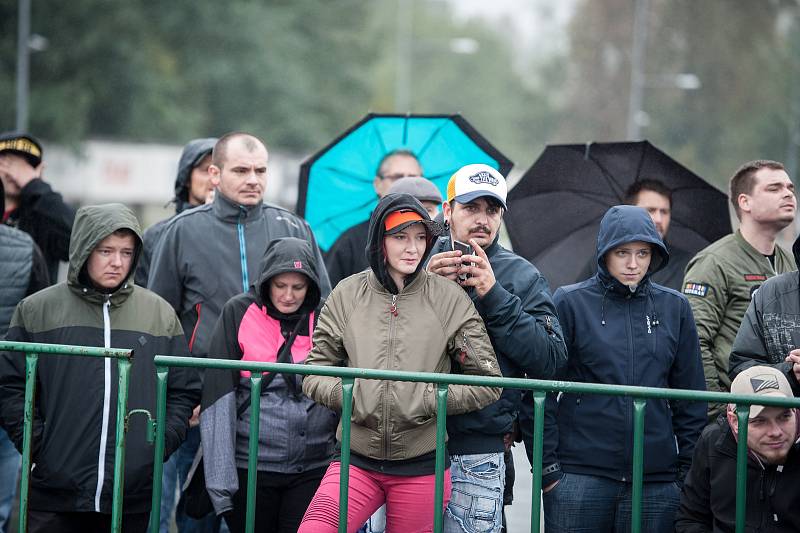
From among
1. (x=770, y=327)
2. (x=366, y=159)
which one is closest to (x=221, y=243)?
(x=366, y=159)

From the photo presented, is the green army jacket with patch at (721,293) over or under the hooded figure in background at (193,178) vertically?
under

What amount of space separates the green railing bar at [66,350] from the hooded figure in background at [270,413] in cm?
81

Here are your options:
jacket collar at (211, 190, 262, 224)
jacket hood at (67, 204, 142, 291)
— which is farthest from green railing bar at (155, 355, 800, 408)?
jacket collar at (211, 190, 262, 224)

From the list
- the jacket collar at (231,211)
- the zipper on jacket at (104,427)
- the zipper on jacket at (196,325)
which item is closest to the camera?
the zipper on jacket at (104,427)

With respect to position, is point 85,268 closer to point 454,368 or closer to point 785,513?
point 454,368

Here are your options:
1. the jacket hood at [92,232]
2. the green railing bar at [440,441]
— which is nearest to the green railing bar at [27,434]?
the jacket hood at [92,232]

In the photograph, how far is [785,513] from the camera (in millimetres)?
4199

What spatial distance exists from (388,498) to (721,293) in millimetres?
2183

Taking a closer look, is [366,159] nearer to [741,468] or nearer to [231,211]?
[231,211]

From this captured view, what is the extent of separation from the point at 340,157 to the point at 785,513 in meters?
3.92

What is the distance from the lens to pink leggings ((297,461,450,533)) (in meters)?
4.41

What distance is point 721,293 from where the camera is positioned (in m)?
5.61

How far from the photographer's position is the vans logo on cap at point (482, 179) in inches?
192

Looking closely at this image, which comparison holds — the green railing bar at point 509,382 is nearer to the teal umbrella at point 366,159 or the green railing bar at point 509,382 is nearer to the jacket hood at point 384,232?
the jacket hood at point 384,232
